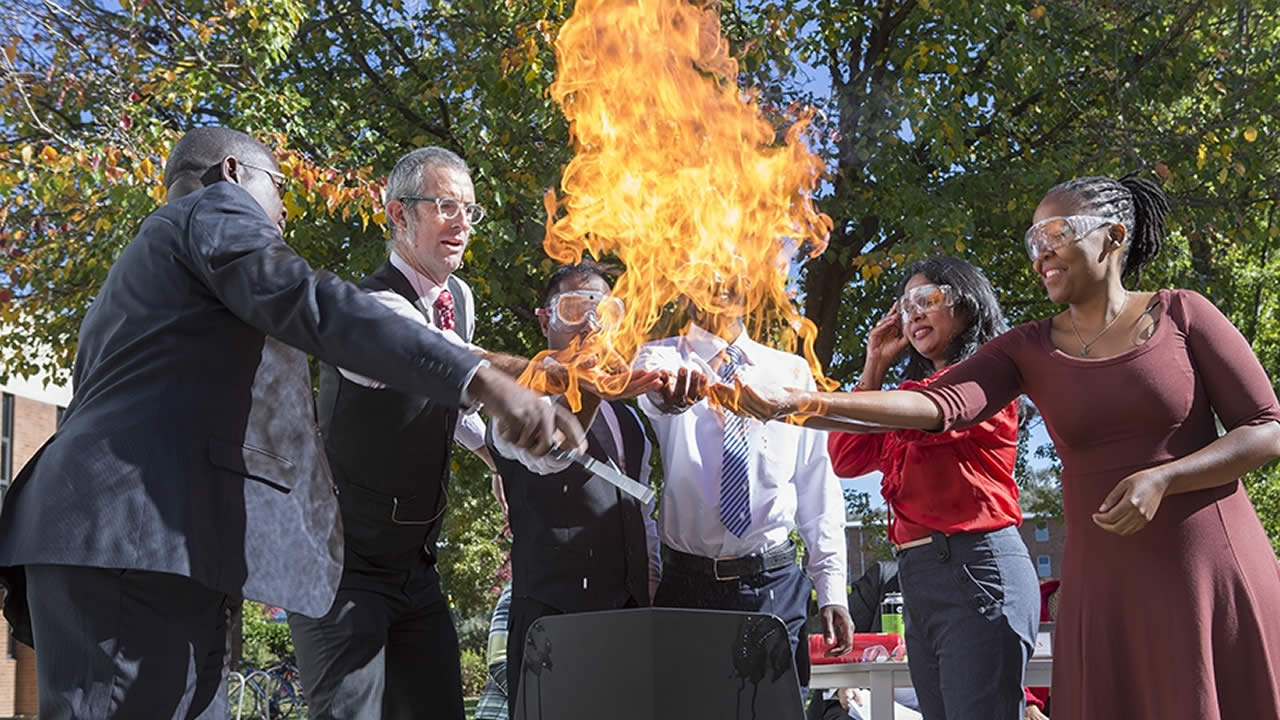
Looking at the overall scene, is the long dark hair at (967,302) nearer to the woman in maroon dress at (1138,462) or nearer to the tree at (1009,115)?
→ the woman in maroon dress at (1138,462)

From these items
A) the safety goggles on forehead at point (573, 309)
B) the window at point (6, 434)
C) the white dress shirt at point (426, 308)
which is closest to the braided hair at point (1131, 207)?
the safety goggles on forehead at point (573, 309)

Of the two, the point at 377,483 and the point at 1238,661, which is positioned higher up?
the point at 377,483

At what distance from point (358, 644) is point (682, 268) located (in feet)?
5.31

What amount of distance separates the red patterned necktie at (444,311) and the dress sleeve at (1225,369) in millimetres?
2475

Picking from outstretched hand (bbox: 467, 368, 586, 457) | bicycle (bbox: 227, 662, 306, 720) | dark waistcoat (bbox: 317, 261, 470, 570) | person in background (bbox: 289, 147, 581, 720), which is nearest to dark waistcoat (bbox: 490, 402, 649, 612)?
person in background (bbox: 289, 147, 581, 720)

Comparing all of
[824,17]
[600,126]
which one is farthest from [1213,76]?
[600,126]

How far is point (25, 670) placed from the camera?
107 ft

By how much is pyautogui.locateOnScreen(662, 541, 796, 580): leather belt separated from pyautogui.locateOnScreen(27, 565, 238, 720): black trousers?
6.98ft

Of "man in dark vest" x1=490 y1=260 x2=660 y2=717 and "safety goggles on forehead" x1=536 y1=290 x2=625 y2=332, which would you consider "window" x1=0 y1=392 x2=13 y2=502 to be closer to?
"safety goggles on forehead" x1=536 y1=290 x2=625 y2=332

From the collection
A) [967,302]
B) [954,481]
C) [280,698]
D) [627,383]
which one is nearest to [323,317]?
[627,383]

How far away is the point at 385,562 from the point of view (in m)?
4.14

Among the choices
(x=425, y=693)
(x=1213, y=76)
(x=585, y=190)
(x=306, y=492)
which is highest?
(x=1213, y=76)

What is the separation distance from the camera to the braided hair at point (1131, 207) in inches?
155

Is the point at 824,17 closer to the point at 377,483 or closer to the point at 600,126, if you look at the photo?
the point at 600,126
